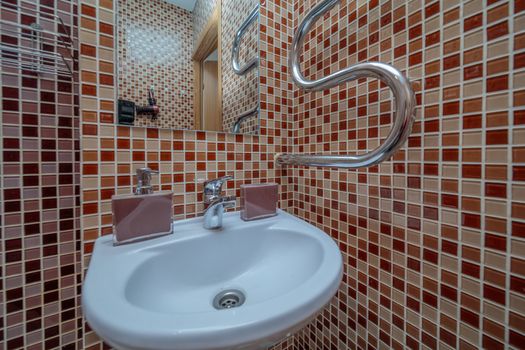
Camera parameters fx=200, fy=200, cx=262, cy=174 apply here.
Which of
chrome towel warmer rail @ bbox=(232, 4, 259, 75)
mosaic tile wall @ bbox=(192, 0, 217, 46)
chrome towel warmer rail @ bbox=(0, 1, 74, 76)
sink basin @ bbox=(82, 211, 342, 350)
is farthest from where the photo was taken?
chrome towel warmer rail @ bbox=(232, 4, 259, 75)

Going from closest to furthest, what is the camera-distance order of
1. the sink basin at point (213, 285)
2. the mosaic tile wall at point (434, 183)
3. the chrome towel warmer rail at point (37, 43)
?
the sink basin at point (213, 285) < the mosaic tile wall at point (434, 183) < the chrome towel warmer rail at point (37, 43)

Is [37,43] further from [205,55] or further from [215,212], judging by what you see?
[215,212]

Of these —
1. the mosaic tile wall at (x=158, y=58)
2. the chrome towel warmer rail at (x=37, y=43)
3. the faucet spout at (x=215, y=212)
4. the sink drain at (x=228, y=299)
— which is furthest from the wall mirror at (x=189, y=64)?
the sink drain at (x=228, y=299)

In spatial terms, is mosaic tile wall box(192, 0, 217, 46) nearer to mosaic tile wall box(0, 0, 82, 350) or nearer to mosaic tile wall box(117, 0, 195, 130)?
mosaic tile wall box(117, 0, 195, 130)

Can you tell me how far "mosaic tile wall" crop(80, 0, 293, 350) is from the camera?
1.63 feet

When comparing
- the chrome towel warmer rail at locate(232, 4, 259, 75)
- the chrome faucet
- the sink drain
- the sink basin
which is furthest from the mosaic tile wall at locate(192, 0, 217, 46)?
the sink drain

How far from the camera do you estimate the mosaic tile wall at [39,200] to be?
1.62ft

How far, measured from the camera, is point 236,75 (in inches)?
30.2

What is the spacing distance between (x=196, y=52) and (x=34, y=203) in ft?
2.06

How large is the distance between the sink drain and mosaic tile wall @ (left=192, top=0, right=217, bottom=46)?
2.50 feet

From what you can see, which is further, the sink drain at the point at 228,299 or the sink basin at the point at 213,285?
the sink drain at the point at 228,299

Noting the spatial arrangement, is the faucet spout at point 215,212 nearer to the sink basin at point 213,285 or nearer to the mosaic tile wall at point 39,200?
the sink basin at point 213,285

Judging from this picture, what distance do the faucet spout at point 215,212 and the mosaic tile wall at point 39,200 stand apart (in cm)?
37

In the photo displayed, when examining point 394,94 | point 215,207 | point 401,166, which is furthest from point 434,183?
point 215,207
